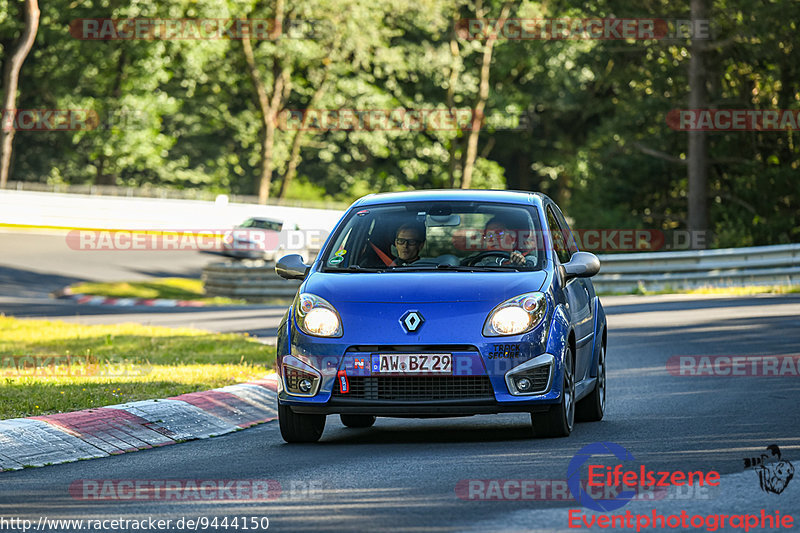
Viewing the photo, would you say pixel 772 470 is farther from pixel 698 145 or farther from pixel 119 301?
pixel 698 145

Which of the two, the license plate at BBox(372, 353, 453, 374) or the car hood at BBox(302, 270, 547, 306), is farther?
the car hood at BBox(302, 270, 547, 306)

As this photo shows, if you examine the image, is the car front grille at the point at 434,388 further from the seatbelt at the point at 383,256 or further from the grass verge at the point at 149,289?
the grass verge at the point at 149,289

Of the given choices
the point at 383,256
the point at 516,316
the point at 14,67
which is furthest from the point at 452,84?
the point at 516,316

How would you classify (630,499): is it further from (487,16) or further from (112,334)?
(487,16)

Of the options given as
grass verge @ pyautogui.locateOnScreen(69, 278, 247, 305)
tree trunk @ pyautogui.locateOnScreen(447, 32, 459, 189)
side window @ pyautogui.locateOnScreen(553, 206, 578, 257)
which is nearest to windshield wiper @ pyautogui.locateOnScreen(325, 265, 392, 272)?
side window @ pyautogui.locateOnScreen(553, 206, 578, 257)

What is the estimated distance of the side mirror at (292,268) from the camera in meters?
9.46

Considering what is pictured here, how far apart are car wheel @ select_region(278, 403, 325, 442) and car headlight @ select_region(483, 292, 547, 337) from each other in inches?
56.6

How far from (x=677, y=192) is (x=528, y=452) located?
31875mm

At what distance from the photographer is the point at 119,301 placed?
31344 mm

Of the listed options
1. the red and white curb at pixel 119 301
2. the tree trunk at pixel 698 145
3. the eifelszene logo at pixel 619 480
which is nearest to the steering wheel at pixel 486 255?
the eifelszene logo at pixel 619 480

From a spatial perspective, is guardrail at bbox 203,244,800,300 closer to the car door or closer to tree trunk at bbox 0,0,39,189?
the car door

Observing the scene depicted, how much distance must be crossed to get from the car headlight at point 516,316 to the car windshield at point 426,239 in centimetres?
61

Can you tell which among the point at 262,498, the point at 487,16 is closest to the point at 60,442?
the point at 262,498

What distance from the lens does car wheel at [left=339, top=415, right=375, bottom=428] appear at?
10227mm
